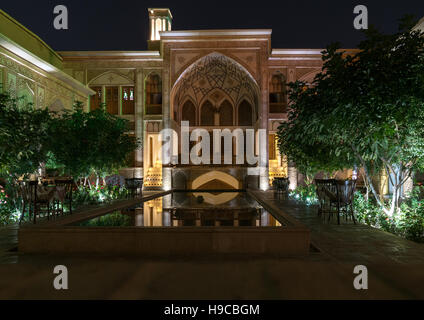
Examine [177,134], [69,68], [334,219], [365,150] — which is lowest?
[334,219]

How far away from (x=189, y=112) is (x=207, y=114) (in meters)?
1.51

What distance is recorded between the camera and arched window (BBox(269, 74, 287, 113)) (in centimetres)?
2202

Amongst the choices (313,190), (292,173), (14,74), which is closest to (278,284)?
(313,190)

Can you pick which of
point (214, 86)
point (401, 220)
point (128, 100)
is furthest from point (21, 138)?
point (214, 86)

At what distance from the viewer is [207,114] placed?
87.6ft

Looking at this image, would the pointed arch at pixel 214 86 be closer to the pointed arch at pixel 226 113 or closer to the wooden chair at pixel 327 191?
the pointed arch at pixel 226 113

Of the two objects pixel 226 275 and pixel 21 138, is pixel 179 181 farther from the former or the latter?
pixel 226 275

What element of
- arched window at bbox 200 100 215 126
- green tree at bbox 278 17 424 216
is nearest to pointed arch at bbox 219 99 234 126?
arched window at bbox 200 100 215 126

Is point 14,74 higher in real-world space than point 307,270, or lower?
higher

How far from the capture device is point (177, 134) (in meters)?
24.7

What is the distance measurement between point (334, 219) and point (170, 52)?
686 inches

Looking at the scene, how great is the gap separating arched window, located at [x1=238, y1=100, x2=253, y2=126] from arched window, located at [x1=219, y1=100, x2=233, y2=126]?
758 mm

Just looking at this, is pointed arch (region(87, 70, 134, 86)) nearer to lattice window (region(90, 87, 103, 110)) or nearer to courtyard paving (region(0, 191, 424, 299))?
lattice window (region(90, 87, 103, 110))
